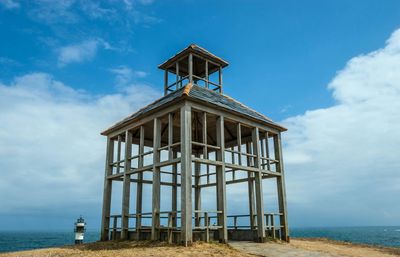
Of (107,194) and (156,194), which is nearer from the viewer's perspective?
(156,194)

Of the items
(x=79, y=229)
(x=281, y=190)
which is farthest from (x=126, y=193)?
(x=79, y=229)

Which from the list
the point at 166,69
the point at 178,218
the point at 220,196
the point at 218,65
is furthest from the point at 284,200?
the point at 166,69

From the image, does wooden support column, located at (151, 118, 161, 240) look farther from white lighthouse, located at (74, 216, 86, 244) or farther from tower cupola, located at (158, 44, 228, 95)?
white lighthouse, located at (74, 216, 86, 244)

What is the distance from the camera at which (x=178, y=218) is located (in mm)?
17625

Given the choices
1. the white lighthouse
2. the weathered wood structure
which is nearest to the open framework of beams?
the weathered wood structure

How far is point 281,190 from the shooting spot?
22.4m

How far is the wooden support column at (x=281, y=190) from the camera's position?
21.7m

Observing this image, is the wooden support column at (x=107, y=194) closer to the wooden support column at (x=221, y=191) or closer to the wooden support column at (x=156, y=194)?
the wooden support column at (x=156, y=194)

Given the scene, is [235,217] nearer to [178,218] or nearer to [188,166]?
[178,218]

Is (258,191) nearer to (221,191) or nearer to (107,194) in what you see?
(221,191)

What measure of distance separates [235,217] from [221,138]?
590cm

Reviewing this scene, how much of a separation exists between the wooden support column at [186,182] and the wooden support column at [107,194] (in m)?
8.09

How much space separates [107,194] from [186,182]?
847 centimetres

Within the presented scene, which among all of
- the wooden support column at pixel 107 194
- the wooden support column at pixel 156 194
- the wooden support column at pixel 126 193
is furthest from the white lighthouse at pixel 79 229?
the wooden support column at pixel 156 194
